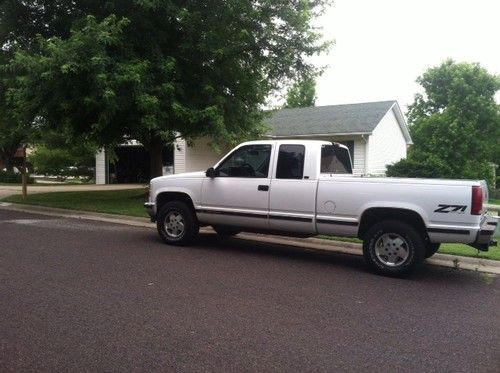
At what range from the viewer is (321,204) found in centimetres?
727

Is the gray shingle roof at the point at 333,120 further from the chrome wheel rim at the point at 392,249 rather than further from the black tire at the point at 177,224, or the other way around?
the chrome wheel rim at the point at 392,249

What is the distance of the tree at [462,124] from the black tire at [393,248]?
20.9m

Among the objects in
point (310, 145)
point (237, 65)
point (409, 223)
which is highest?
point (237, 65)

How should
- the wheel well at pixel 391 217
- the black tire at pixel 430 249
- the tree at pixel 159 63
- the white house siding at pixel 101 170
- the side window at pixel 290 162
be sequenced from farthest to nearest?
1. the white house siding at pixel 101 170
2. the tree at pixel 159 63
3. the side window at pixel 290 162
4. the black tire at pixel 430 249
5. the wheel well at pixel 391 217

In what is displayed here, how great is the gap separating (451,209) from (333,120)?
19206 mm

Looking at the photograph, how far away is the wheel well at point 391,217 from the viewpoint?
672 centimetres

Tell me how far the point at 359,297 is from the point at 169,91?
940 centimetres

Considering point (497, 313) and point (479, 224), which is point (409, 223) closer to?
point (479, 224)

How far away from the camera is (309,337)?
4355mm

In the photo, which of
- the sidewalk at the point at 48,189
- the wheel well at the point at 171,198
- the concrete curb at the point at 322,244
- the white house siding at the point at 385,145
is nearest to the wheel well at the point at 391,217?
the concrete curb at the point at 322,244

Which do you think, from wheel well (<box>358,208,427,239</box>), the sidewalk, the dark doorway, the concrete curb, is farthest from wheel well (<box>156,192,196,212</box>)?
the dark doorway

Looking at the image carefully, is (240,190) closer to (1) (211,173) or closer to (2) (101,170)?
(1) (211,173)

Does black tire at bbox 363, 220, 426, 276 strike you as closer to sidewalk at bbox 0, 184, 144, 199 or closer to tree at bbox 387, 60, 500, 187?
sidewalk at bbox 0, 184, 144, 199

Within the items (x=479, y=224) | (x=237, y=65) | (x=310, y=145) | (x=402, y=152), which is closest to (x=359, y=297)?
(x=479, y=224)
